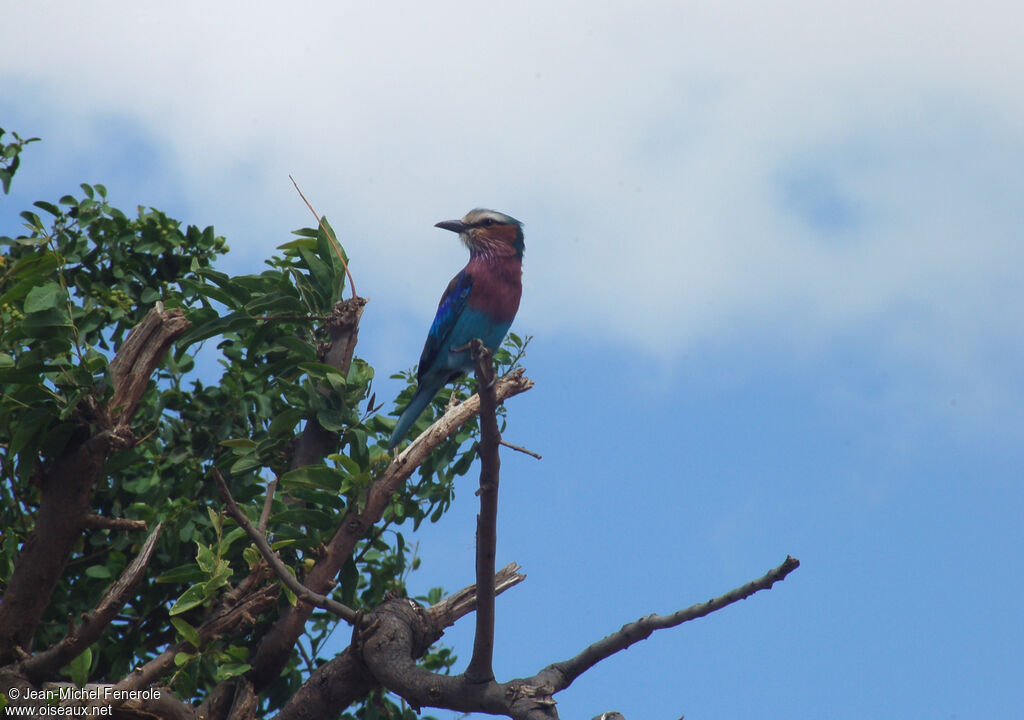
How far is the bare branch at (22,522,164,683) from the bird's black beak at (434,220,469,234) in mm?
2673

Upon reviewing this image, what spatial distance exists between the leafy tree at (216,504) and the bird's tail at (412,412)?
13cm

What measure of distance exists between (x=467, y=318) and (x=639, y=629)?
2.52 m

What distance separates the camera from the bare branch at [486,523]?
3977mm

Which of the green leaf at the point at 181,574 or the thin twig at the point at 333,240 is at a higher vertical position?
the thin twig at the point at 333,240

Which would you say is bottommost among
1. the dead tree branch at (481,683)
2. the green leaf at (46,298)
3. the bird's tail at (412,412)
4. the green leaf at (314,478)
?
the dead tree branch at (481,683)

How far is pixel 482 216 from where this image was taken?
6570 mm

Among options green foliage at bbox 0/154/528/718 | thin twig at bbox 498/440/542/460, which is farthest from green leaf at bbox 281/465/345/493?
thin twig at bbox 498/440/542/460

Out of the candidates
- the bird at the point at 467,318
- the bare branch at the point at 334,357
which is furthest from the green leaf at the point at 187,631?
the bird at the point at 467,318

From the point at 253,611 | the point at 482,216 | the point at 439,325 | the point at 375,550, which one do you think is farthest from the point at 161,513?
the point at 482,216

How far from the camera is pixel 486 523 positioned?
405 centimetres

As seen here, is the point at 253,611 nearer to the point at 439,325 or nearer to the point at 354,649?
the point at 354,649

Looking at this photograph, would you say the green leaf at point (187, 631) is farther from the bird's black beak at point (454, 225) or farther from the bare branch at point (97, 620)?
the bird's black beak at point (454, 225)

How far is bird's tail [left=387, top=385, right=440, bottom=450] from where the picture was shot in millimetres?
6008

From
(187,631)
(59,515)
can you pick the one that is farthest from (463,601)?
(59,515)
